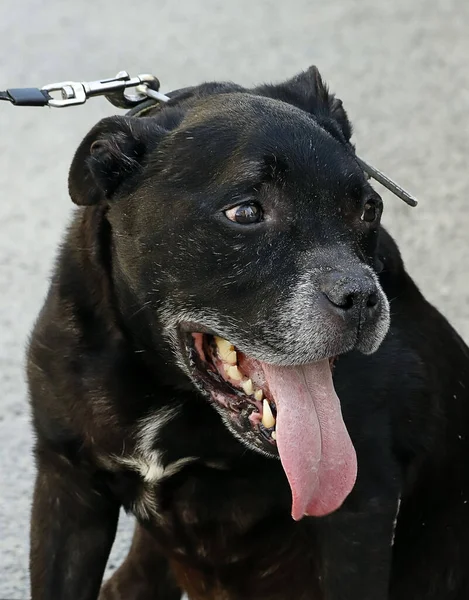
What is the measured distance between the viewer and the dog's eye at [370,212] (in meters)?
2.27

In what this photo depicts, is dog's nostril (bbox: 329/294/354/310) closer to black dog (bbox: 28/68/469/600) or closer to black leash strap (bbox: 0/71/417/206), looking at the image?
black dog (bbox: 28/68/469/600)

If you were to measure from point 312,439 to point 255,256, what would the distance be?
374 mm

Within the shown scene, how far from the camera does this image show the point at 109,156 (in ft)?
7.57

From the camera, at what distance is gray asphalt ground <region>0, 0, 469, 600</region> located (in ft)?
15.2

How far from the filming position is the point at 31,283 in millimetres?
4629

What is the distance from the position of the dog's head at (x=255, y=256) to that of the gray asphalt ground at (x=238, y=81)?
4.74 ft

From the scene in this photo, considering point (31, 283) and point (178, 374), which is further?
point (31, 283)

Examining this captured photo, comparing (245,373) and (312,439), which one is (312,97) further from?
(312,439)

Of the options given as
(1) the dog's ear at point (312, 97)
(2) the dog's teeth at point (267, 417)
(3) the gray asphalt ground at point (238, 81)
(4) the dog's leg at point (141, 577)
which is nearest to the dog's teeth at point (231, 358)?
(2) the dog's teeth at point (267, 417)

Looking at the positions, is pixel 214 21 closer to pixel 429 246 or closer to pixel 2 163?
pixel 2 163

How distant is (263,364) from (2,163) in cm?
355

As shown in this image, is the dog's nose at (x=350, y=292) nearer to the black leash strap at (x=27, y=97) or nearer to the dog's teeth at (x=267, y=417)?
the dog's teeth at (x=267, y=417)

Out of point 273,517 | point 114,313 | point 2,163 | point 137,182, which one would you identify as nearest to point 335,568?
point 273,517

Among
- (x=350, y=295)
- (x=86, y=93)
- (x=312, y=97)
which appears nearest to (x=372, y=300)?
(x=350, y=295)
